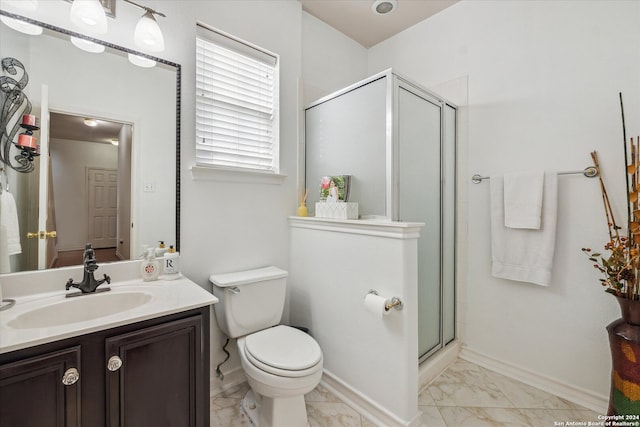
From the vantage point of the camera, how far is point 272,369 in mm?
1338

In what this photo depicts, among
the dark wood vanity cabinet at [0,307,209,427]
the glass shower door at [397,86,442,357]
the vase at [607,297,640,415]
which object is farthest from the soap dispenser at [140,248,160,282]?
the vase at [607,297,640,415]

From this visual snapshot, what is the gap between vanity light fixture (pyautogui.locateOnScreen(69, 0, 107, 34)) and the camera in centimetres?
Answer: 126

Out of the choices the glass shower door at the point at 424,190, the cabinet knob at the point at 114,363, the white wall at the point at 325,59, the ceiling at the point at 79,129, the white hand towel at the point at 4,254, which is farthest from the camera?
the white wall at the point at 325,59

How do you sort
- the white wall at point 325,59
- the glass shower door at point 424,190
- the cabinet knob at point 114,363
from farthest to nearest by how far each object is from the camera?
the white wall at point 325,59 → the glass shower door at point 424,190 → the cabinet knob at point 114,363

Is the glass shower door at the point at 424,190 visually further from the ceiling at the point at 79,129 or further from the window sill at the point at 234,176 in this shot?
the ceiling at the point at 79,129

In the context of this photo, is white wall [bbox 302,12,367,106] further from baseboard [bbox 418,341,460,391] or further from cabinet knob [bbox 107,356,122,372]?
baseboard [bbox 418,341,460,391]

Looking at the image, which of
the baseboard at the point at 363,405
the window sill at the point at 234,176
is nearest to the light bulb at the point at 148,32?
the window sill at the point at 234,176

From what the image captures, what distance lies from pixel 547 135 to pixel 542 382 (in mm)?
1594

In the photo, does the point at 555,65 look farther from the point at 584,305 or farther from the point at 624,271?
the point at 584,305

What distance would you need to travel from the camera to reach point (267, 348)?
148cm

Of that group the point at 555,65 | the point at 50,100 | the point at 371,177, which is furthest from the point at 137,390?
the point at 555,65

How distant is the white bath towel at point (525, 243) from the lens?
1.74 m

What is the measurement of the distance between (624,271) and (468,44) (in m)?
1.77

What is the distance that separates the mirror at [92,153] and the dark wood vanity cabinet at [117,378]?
1.97 ft
